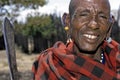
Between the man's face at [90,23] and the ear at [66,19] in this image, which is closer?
the man's face at [90,23]

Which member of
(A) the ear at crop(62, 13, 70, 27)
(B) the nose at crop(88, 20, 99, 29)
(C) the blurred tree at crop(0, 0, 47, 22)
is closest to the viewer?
(B) the nose at crop(88, 20, 99, 29)

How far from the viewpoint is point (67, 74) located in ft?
4.57

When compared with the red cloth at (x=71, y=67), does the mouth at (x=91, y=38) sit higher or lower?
higher

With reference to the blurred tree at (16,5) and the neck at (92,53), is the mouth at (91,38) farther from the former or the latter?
the blurred tree at (16,5)

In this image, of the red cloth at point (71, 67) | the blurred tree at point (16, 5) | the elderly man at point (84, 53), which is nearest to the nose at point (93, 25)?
the elderly man at point (84, 53)

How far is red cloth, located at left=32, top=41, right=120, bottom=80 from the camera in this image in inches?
54.9

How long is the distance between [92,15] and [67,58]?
180 millimetres

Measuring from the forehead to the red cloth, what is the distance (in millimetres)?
172

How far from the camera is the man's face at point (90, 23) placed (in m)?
1.39

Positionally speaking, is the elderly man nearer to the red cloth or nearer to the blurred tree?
the red cloth

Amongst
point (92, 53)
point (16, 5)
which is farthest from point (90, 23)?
point (16, 5)

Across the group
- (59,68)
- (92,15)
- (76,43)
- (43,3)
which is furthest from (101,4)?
(43,3)

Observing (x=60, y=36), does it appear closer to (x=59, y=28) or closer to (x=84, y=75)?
(x=59, y=28)

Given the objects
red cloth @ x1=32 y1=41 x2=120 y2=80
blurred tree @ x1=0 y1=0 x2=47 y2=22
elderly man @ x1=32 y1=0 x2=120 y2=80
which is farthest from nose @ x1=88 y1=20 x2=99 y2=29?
blurred tree @ x1=0 y1=0 x2=47 y2=22
